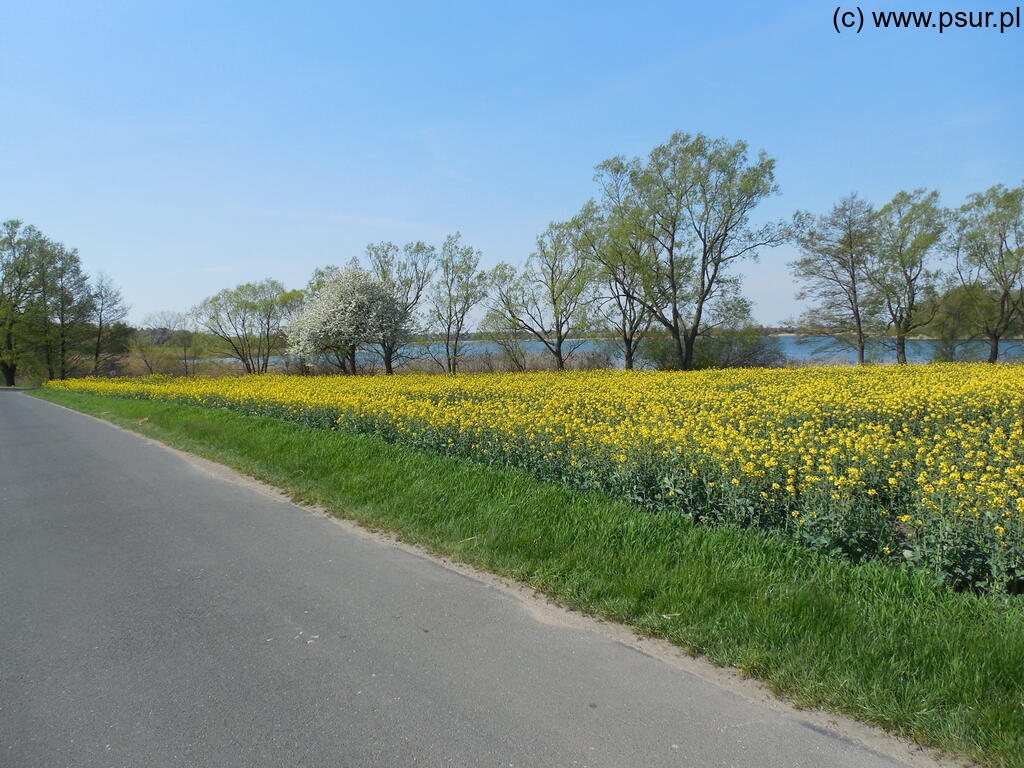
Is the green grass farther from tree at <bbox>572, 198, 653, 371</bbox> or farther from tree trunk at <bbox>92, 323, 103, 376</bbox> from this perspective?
tree trunk at <bbox>92, 323, 103, 376</bbox>

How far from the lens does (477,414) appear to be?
9188mm

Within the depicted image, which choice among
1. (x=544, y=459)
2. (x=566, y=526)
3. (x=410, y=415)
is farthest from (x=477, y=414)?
(x=566, y=526)

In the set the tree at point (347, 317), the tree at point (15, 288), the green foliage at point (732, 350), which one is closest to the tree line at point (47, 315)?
the tree at point (15, 288)

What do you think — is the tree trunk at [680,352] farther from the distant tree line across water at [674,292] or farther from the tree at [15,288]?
the tree at [15,288]

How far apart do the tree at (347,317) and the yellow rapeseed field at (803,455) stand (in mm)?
24591

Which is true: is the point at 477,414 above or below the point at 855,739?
above

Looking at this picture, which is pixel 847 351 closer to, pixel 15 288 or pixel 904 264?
pixel 904 264

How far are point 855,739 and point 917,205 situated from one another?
137 ft

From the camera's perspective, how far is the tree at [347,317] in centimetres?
3584

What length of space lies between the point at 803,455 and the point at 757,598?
2001 millimetres

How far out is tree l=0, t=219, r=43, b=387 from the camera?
46062mm

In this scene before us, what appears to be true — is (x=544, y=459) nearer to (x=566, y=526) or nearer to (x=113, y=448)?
Answer: (x=566, y=526)

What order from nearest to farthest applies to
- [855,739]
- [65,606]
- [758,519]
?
[855,739] → [65,606] → [758,519]

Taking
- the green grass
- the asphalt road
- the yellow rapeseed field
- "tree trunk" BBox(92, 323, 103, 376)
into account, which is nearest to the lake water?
"tree trunk" BBox(92, 323, 103, 376)
